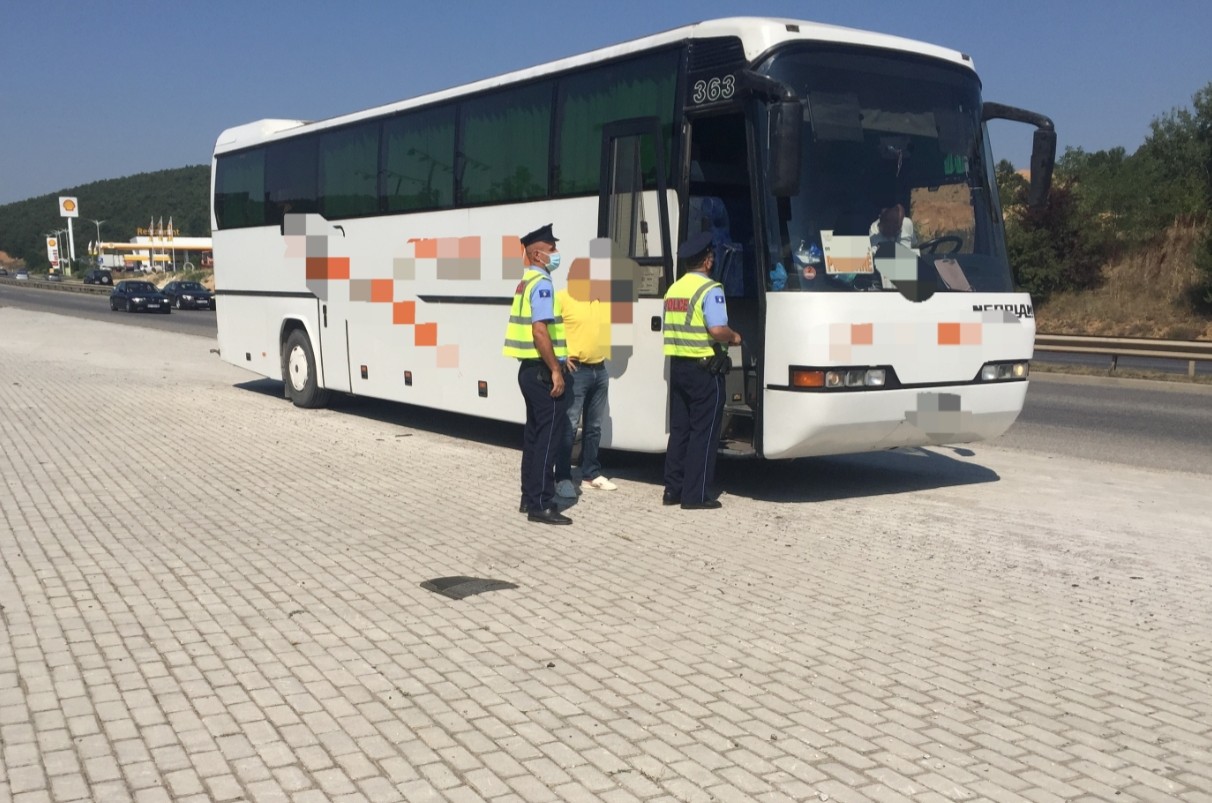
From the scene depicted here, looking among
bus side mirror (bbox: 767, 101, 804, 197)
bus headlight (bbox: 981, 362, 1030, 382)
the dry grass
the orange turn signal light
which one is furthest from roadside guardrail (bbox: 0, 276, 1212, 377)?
bus side mirror (bbox: 767, 101, 804, 197)

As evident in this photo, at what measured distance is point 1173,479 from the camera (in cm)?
1062

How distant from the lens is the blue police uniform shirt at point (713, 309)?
8273mm

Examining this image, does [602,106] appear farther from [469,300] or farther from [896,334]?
[896,334]

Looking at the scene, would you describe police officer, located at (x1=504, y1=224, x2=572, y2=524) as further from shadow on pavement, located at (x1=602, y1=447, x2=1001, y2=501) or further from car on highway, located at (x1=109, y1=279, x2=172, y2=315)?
car on highway, located at (x1=109, y1=279, x2=172, y2=315)

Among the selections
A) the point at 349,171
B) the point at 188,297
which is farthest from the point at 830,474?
the point at 188,297

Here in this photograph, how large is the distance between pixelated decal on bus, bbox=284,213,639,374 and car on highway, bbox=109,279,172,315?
36966 millimetres

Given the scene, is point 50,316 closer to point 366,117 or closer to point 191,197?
point 366,117

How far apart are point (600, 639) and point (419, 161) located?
26.6 ft

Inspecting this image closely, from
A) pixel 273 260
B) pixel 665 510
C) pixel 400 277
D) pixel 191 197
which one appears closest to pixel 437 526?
pixel 665 510

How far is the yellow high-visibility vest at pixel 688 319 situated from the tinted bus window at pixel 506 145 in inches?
98.5

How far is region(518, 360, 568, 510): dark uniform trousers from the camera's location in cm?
813

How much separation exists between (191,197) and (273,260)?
187 metres

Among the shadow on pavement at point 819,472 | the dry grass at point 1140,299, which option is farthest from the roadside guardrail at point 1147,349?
the dry grass at point 1140,299

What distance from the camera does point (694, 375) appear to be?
8500 millimetres
